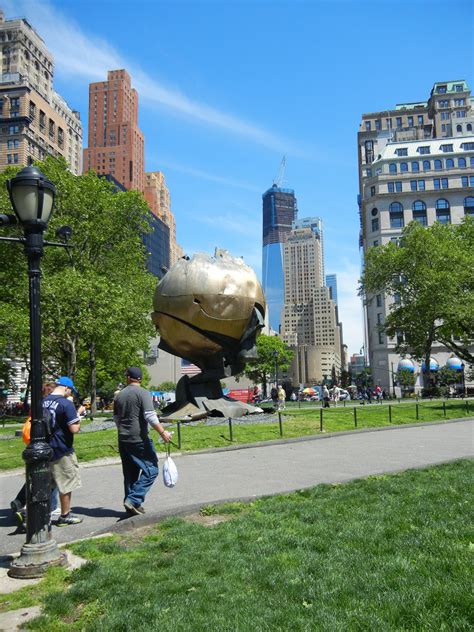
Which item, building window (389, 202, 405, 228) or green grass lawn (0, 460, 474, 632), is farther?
building window (389, 202, 405, 228)

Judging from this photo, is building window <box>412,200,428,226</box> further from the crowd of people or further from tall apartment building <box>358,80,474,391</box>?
the crowd of people

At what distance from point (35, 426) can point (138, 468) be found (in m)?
1.86

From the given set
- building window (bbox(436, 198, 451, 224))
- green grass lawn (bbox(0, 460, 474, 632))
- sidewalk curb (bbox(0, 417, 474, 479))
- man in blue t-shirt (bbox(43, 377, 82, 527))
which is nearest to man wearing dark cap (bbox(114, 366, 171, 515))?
man in blue t-shirt (bbox(43, 377, 82, 527))

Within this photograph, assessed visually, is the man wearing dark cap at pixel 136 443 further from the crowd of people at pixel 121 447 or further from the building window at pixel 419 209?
the building window at pixel 419 209

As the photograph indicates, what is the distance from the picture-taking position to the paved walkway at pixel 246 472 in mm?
7082

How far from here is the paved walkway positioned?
708 cm

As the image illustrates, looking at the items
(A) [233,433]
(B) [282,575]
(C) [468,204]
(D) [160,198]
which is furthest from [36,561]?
(D) [160,198]

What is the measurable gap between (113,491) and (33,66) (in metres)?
127

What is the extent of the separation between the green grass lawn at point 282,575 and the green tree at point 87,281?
2245 cm

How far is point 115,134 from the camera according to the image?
176750mm

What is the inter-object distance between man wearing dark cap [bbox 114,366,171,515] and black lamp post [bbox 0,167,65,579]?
1.51m

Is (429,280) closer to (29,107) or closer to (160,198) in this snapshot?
(29,107)

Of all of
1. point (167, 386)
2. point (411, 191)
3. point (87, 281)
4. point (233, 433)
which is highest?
point (411, 191)

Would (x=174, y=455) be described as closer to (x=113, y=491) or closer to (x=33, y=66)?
(x=113, y=491)
